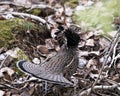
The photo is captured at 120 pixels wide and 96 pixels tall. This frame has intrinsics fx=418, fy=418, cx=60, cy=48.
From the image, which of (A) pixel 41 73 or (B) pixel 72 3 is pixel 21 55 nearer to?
(A) pixel 41 73

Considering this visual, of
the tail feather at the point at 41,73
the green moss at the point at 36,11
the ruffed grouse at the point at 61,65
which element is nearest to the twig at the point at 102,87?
the ruffed grouse at the point at 61,65

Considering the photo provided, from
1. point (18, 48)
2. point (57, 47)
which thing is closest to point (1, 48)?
point (18, 48)

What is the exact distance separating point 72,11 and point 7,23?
63.8 inches

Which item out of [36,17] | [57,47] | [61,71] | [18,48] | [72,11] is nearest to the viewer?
[61,71]

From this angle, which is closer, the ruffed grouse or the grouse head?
the ruffed grouse

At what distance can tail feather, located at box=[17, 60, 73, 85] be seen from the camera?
4105 mm

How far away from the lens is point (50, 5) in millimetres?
7676

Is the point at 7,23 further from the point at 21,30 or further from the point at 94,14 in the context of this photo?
the point at 94,14

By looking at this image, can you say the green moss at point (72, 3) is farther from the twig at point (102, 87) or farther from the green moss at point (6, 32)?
the twig at point (102, 87)

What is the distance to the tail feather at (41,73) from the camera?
4.11 metres

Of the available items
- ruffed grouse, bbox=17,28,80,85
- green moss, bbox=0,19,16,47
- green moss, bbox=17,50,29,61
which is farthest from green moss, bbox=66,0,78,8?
ruffed grouse, bbox=17,28,80,85

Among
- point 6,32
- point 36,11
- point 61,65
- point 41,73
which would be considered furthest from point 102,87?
point 36,11

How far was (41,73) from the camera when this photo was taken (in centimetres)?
425

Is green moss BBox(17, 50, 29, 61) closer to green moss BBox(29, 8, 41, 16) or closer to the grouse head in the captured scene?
the grouse head
